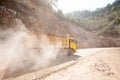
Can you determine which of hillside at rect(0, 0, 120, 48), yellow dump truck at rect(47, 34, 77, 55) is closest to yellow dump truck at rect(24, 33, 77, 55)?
yellow dump truck at rect(47, 34, 77, 55)

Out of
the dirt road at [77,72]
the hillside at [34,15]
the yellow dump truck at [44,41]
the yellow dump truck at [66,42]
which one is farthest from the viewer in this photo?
the hillside at [34,15]

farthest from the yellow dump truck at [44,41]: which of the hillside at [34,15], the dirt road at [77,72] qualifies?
the dirt road at [77,72]

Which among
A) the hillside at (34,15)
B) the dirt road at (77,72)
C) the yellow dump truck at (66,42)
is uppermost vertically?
the hillside at (34,15)

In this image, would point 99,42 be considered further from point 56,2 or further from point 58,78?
point 58,78

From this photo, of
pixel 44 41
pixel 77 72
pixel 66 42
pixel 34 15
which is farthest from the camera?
pixel 34 15

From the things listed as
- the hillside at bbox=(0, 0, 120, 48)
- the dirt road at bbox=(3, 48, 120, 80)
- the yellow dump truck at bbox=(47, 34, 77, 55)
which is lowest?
the dirt road at bbox=(3, 48, 120, 80)

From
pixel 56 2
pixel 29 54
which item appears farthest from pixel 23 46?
pixel 56 2

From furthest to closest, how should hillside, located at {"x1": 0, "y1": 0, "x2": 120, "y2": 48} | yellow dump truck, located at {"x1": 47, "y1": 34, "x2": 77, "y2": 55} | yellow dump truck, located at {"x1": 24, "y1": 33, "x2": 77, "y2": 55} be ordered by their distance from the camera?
hillside, located at {"x1": 0, "y1": 0, "x2": 120, "y2": 48}
yellow dump truck, located at {"x1": 47, "y1": 34, "x2": 77, "y2": 55}
yellow dump truck, located at {"x1": 24, "y1": 33, "x2": 77, "y2": 55}

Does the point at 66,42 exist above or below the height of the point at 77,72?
above

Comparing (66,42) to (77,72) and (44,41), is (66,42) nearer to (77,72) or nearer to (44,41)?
(44,41)

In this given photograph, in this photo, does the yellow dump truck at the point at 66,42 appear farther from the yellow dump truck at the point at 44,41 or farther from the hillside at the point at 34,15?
the hillside at the point at 34,15

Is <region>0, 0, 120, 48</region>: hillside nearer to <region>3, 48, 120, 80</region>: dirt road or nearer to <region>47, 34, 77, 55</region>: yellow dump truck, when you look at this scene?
<region>47, 34, 77, 55</region>: yellow dump truck

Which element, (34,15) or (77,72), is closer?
(77,72)

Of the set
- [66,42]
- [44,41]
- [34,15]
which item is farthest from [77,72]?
[34,15]
